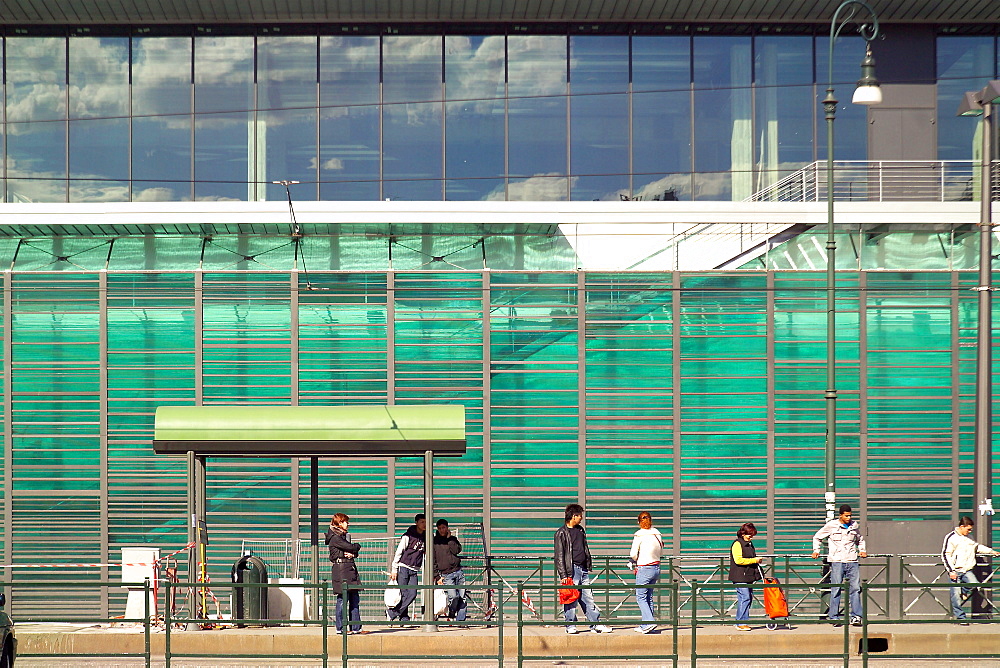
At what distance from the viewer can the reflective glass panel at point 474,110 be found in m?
24.8

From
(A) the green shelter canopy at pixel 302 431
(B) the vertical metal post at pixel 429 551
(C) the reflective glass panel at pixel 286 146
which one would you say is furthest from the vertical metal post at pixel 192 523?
(C) the reflective glass panel at pixel 286 146

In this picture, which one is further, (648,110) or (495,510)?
(648,110)

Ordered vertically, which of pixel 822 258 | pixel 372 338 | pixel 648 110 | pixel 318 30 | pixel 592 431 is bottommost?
pixel 592 431

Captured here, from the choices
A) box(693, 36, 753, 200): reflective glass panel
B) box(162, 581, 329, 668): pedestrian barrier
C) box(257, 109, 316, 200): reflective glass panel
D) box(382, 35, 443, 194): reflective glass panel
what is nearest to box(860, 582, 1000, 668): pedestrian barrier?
box(162, 581, 329, 668): pedestrian barrier

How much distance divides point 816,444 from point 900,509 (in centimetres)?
198

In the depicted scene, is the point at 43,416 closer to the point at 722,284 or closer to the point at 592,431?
the point at 592,431

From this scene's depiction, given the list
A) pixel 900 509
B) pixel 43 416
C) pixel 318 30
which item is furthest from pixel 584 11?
pixel 43 416

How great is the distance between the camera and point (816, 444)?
75.2 feet

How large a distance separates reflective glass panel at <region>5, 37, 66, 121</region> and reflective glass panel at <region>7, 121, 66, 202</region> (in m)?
0.24

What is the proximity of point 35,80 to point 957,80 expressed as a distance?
18698 mm

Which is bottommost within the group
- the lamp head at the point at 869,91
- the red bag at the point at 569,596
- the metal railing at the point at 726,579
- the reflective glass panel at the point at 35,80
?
the metal railing at the point at 726,579

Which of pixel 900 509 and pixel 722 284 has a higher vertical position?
pixel 722 284

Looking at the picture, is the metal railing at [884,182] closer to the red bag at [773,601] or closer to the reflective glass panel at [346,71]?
the reflective glass panel at [346,71]

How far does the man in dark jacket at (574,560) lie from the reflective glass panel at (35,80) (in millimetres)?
14300
